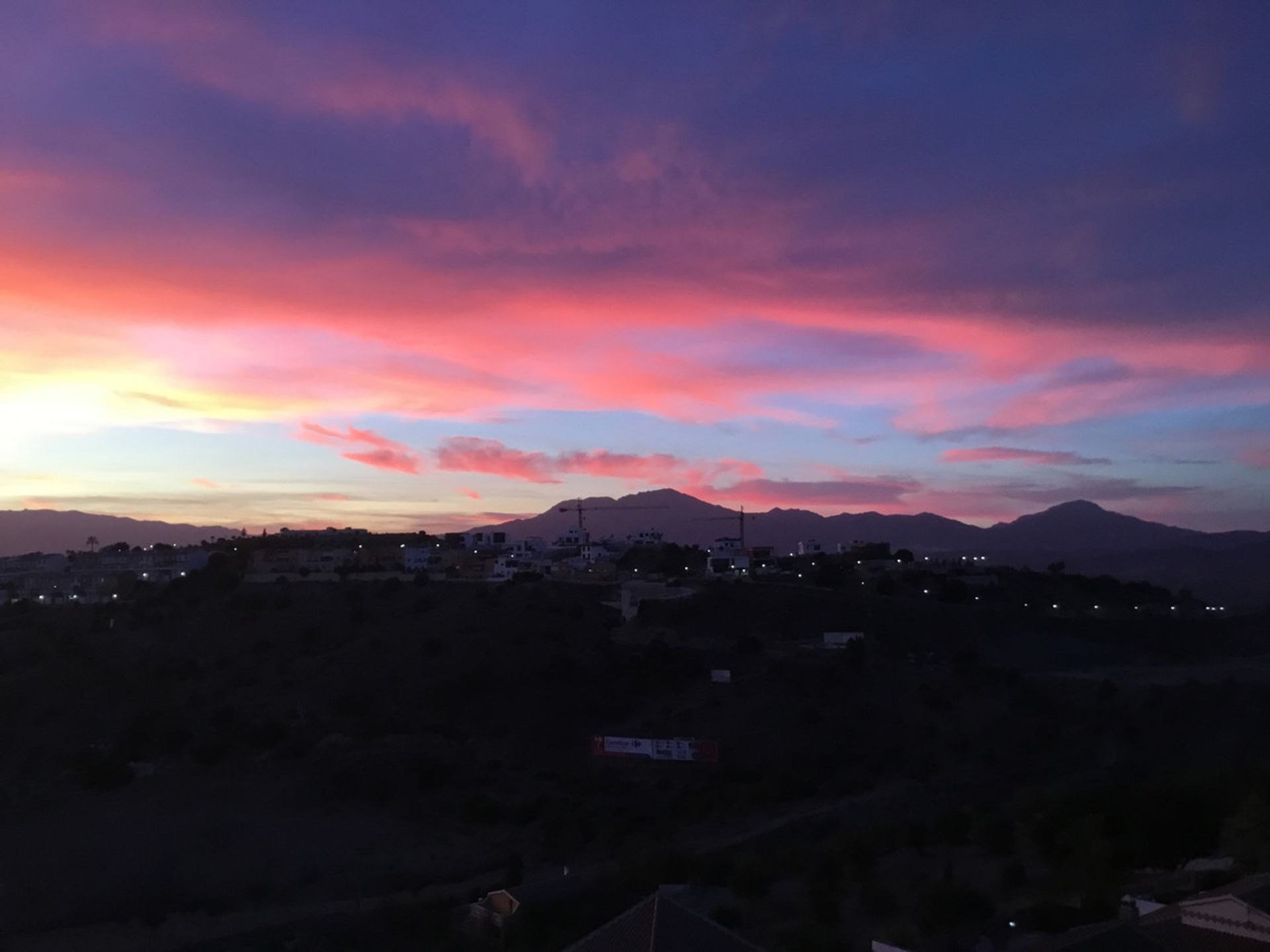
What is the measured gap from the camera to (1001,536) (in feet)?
447

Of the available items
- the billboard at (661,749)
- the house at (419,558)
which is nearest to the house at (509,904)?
A: the billboard at (661,749)

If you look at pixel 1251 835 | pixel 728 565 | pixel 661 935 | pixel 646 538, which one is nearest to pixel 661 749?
pixel 1251 835

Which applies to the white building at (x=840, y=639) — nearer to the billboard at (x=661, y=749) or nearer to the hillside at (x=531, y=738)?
the hillside at (x=531, y=738)

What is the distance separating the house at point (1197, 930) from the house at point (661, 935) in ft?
14.2

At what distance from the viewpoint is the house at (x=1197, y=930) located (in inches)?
484

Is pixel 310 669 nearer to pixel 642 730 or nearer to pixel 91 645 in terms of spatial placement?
pixel 91 645

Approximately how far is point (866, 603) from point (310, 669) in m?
23.5

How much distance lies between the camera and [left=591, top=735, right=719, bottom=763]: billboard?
1298 inches

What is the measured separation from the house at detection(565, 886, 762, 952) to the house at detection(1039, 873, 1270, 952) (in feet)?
14.2

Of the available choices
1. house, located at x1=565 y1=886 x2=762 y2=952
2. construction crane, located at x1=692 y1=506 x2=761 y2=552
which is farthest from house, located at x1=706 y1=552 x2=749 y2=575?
house, located at x1=565 y1=886 x2=762 y2=952

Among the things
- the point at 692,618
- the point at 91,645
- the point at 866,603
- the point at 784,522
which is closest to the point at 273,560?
the point at 91,645

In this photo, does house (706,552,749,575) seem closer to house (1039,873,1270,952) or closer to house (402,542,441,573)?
house (402,542,441,573)

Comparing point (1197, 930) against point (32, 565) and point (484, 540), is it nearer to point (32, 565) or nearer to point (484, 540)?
point (484, 540)

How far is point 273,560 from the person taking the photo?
6925 cm
